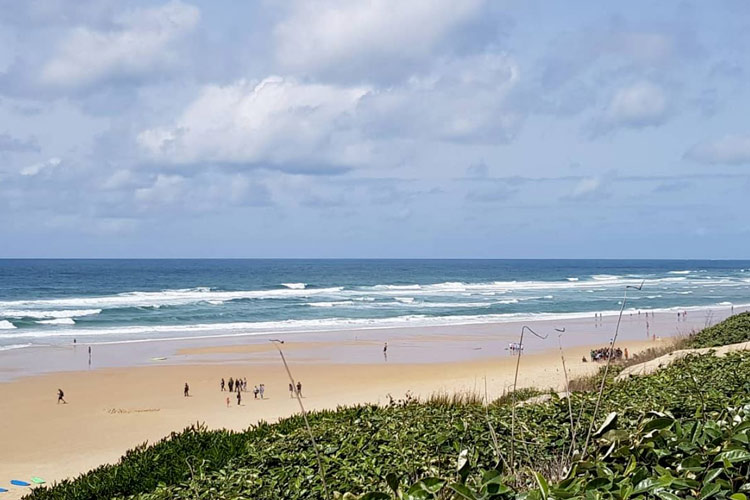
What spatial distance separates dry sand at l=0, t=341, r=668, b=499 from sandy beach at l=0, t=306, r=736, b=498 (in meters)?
0.05

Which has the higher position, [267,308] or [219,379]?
[267,308]

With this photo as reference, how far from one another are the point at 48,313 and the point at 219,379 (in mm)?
34554

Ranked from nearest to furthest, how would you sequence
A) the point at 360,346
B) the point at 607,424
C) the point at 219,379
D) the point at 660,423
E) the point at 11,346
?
the point at 660,423
the point at 607,424
the point at 219,379
the point at 360,346
the point at 11,346

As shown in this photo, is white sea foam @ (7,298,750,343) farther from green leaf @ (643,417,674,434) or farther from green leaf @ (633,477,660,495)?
green leaf @ (633,477,660,495)

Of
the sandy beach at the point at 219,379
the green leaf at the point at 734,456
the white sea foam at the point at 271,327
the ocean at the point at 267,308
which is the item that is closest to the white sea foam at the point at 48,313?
the ocean at the point at 267,308

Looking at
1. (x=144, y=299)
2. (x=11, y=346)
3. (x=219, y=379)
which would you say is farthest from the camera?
(x=144, y=299)

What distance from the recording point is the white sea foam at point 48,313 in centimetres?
5572

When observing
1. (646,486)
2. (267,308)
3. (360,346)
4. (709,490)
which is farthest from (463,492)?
(267,308)

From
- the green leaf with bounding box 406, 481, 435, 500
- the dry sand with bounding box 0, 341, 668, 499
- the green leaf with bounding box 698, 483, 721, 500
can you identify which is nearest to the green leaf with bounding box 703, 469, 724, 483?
the green leaf with bounding box 698, 483, 721, 500

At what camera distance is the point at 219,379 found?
3012cm

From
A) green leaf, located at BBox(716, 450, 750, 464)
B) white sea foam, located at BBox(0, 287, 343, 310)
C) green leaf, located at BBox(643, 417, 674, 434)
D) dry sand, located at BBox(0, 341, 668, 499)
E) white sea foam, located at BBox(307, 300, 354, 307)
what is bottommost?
dry sand, located at BBox(0, 341, 668, 499)

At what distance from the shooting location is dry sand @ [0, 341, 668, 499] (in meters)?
19.7

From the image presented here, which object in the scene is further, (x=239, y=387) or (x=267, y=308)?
(x=267, y=308)

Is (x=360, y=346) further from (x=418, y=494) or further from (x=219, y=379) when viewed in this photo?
(x=418, y=494)
